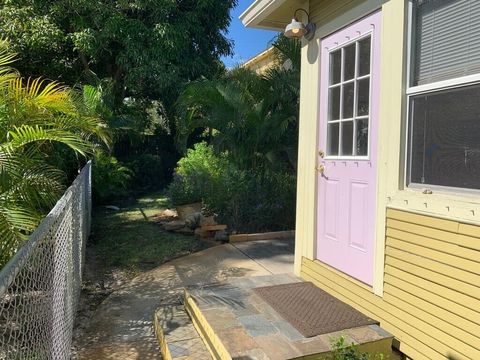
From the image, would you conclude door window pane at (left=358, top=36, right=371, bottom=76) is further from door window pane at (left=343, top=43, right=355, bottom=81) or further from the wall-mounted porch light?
the wall-mounted porch light

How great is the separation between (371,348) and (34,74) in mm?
12828

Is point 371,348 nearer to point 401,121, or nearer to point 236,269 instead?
point 401,121

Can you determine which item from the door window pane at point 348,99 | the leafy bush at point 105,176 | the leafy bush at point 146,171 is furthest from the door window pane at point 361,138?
the leafy bush at point 146,171

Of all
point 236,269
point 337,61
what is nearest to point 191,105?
point 236,269

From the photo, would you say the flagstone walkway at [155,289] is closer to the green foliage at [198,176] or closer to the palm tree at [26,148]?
the palm tree at [26,148]

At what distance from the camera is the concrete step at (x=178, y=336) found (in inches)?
117

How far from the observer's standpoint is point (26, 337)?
78.5 inches

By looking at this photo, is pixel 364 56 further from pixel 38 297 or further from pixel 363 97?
pixel 38 297

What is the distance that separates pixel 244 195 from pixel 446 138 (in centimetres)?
520

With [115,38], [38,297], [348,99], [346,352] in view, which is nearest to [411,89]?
[348,99]

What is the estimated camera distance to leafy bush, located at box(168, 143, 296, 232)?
24.4 ft

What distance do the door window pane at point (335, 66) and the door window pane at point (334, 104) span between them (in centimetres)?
8

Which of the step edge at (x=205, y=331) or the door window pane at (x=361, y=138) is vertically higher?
the door window pane at (x=361, y=138)

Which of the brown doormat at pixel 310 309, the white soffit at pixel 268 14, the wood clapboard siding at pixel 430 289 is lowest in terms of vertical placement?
the brown doormat at pixel 310 309
